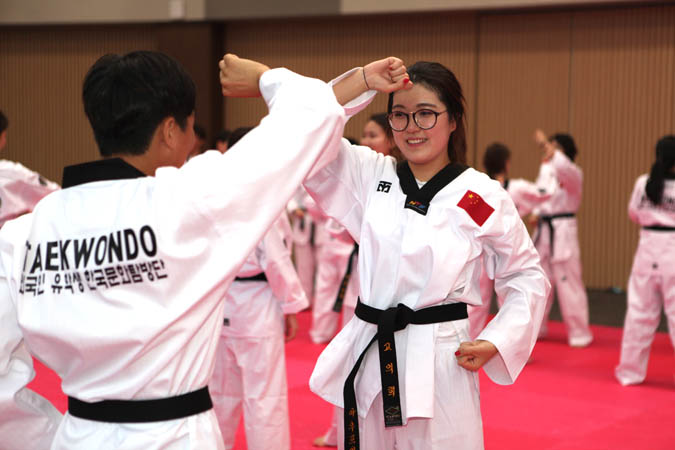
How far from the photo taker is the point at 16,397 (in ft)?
5.97

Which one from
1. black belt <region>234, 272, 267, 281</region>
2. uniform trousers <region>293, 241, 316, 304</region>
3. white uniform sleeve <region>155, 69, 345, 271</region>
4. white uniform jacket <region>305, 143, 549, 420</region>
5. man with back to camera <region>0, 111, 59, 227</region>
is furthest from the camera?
uniform trousers <region>293, 241, 316, 304</region>

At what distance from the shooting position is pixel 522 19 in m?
10.5

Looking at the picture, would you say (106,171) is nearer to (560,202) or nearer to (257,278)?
(257,278)

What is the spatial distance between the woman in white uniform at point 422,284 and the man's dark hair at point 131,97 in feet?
A: 2.74

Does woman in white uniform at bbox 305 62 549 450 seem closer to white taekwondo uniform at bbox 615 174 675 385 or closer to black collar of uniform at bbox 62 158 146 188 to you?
black collar of uniform at bbox 62 158 146 188

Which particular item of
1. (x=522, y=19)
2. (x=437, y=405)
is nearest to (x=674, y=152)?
(x=437, y=405)

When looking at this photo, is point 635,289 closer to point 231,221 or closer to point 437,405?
point 437,405

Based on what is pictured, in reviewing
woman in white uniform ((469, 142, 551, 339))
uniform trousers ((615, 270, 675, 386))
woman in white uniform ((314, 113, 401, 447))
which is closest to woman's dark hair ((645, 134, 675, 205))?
uniform trousers ((615, 270, 675, 386))

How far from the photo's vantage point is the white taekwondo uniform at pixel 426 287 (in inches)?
91.3

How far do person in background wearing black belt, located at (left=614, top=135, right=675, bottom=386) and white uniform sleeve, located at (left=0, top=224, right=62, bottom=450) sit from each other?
198 inches

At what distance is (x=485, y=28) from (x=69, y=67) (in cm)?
668

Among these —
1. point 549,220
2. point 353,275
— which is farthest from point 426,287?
point 549,220

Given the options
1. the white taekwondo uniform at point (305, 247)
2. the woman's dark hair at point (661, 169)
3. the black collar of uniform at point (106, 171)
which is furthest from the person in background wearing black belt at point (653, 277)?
the black collar of uniform at point (106, 171)

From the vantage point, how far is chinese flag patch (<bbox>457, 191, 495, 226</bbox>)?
236cm
